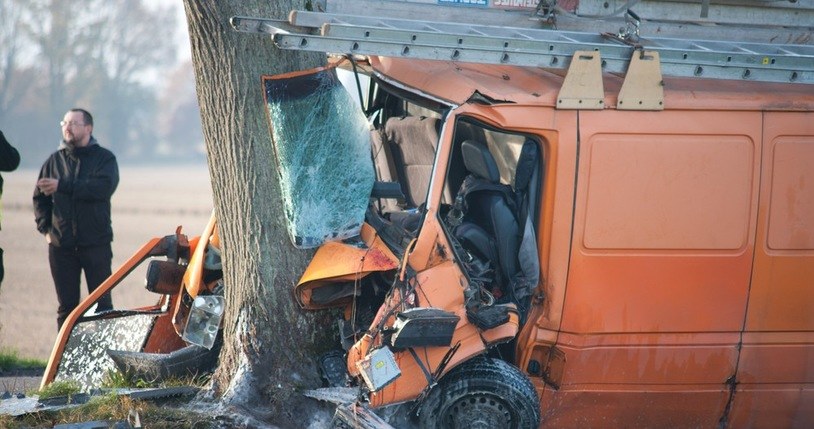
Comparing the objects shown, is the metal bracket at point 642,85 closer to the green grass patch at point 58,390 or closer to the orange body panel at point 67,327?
the orange body panel at point 67,327

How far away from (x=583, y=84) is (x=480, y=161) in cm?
68

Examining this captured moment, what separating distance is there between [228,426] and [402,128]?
2.30 meters

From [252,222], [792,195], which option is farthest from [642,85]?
[252,222]

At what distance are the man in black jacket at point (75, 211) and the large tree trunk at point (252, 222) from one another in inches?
111

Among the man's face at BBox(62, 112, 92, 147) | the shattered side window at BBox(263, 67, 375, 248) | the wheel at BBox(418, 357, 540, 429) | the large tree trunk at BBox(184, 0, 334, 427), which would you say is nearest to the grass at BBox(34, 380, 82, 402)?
the large tree trunk at BBox(184, 0, 334, 427)

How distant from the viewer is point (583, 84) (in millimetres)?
5676

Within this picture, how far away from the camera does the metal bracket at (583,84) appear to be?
18.5ft

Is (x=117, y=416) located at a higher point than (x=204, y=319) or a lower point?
lower

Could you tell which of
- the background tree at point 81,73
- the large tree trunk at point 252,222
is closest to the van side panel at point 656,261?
the large tree trunk at point 252,222

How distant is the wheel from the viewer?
5371 mm

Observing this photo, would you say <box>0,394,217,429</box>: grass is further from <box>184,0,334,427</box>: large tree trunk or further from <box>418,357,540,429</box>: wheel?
<box>418,357,540,429</box>: wheel

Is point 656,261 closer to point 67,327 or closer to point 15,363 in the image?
point 67,327

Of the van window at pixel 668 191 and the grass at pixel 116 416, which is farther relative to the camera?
the van window at pixel 668 191

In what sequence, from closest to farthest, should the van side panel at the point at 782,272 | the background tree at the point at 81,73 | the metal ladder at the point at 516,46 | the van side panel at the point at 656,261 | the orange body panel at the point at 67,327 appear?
the metal ladder at the point at 516,46 < the van side panel at the point at 656,261 < the van side panel at the point at 782,272 < the orange body panel at the point at 67,327 < the background tree at the point at 81,73
